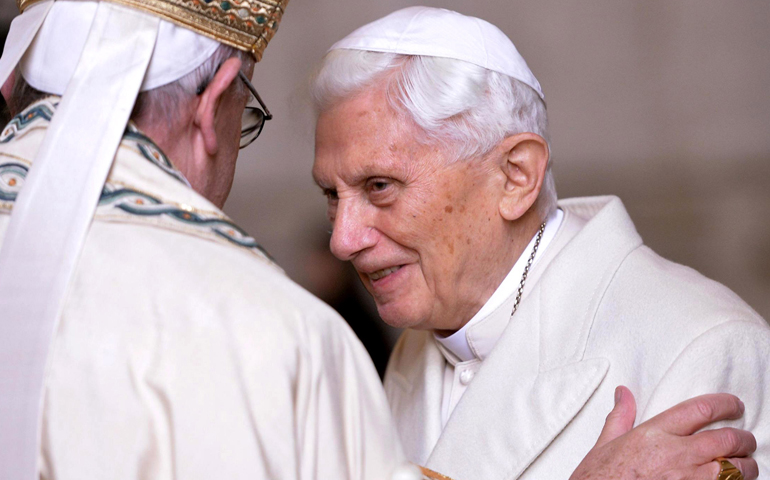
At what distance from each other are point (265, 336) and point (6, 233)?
49cm

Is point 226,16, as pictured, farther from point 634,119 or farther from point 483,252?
point 634,119

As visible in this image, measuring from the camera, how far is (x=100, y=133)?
1578 mm

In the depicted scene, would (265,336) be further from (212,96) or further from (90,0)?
(90,0)

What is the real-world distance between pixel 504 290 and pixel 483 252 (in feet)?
0.49

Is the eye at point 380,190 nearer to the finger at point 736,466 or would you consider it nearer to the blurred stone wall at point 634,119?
the finger at point 736,466

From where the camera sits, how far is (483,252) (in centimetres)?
265

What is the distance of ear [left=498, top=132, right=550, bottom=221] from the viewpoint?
264cm

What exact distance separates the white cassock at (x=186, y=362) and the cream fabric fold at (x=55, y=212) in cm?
3

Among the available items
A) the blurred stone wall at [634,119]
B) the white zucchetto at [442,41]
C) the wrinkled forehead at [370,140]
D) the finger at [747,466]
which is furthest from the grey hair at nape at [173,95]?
the blurred stone wall at [634,119]

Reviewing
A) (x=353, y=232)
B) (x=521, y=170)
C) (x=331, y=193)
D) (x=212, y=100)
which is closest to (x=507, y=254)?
(x=521, y=170)

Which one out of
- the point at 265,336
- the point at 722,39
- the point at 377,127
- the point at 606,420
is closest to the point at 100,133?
the point at 265,336

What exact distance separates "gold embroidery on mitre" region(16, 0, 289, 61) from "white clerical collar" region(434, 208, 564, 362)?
44.7 inches

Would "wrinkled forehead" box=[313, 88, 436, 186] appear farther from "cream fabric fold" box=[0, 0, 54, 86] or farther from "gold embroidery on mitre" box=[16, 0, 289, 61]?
"cream fabric fold" box=[0, 0, 54, 86]

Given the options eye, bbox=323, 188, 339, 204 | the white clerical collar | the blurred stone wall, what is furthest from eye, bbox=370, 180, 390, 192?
the blurred stone wall
